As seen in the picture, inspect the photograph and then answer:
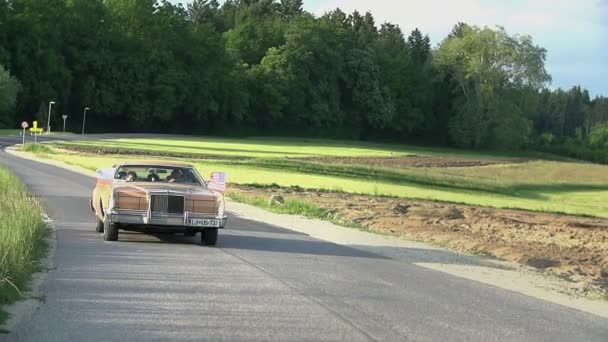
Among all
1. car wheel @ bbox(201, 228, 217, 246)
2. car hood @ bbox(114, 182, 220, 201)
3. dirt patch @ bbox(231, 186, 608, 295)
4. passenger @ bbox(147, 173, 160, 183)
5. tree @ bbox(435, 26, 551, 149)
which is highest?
tree @ bbox(435, 26, 551, 149)

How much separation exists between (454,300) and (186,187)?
6.63 metres

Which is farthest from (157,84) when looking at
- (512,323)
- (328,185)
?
(512,323)

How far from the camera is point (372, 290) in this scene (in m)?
11.3

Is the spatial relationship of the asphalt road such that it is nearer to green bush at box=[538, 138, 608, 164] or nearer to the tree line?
the tree line

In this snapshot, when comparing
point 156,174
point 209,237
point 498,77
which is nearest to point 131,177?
point 156,174

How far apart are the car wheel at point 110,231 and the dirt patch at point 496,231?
25.0 feet

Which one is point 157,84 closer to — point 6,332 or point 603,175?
point 603,175


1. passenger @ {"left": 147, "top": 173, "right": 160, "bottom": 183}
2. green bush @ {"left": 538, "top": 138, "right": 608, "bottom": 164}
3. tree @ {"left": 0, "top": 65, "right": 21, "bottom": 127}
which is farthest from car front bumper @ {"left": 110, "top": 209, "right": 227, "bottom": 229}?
green bush @ {"left": 538, "top": 138, "right": 608, "bottom": 164}

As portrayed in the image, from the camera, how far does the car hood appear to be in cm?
1535

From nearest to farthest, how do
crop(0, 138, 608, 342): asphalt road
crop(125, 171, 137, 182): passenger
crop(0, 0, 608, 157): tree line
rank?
crop(0, 138, 608, 342): asphalt road, crop(125, 171, 137, 182): passenger, crop(0, 0, 608, 157): tree line

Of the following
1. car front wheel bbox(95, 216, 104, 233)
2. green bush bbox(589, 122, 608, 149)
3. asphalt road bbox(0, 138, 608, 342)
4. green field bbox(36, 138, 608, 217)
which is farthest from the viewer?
green bush bbox(589, 122, 608, 149)

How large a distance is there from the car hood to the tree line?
303ft

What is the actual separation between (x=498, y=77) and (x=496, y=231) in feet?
324

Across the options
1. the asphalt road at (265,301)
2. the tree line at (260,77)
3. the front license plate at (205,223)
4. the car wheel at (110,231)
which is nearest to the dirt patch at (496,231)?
the asphalt road at (265,301)
